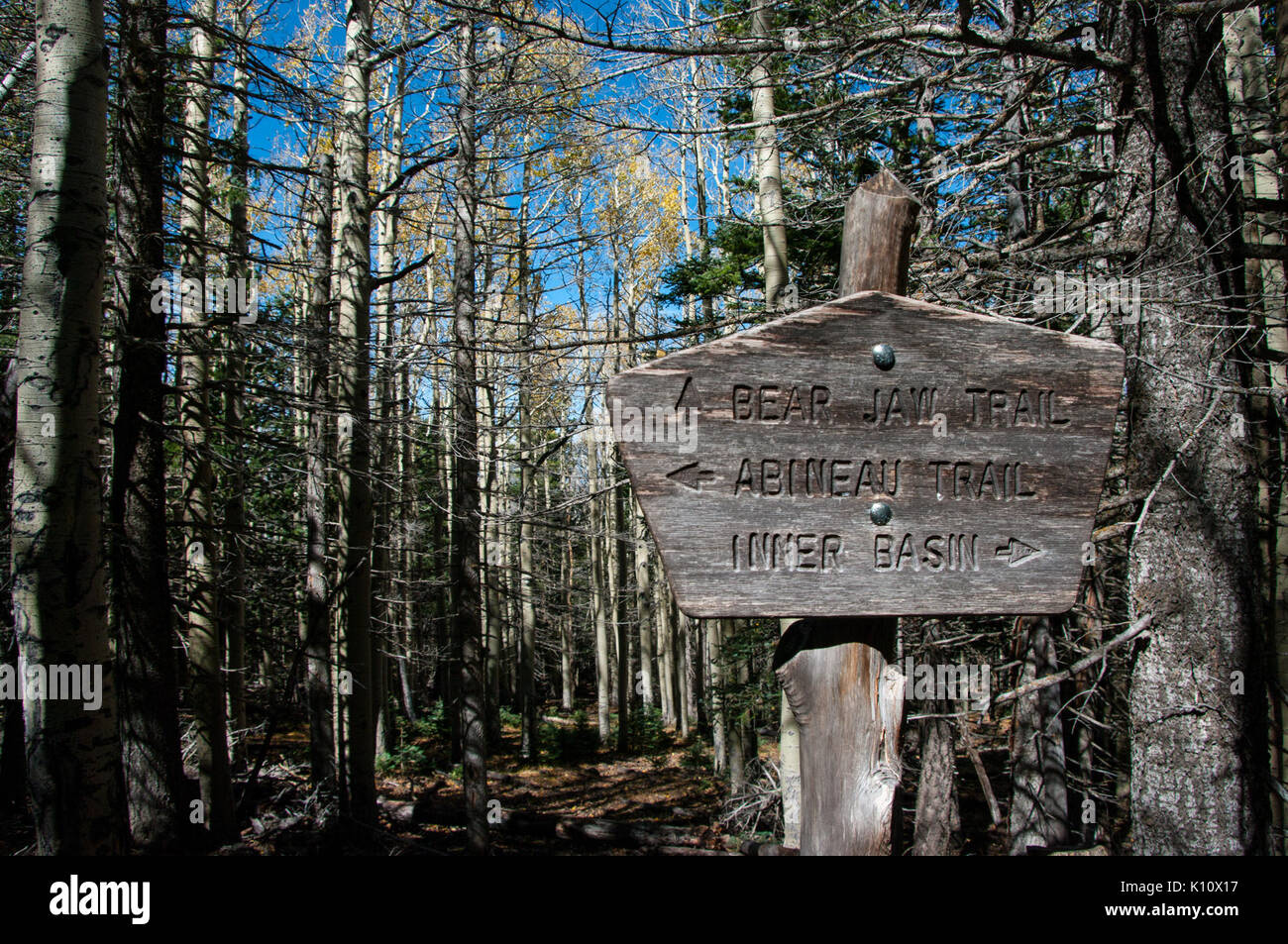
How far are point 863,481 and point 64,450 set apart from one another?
372cm

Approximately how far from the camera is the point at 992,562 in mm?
1809

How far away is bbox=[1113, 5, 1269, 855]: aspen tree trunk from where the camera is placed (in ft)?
11.4

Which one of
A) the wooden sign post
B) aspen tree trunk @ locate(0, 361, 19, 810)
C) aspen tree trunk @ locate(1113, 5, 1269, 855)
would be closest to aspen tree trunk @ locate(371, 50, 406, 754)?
aspen tree trunk @ locate(0, 361, 19, 810)

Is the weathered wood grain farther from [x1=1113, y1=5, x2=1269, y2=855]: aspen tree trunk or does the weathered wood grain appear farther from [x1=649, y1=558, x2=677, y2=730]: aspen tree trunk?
[x1=649, y1=558, x2=677, y2=730]: aspen tree trunk

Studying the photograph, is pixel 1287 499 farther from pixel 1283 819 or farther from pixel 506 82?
pixel 506 82

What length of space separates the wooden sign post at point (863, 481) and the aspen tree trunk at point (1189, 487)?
212 centimetres

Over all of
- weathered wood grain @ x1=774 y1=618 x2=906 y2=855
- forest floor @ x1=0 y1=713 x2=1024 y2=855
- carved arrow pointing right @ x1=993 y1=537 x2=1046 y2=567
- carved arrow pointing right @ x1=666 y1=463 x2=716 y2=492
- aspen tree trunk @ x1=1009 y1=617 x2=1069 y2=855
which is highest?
carved arrow pointing right @ x1=666 y1=463 x2=716 y2=492

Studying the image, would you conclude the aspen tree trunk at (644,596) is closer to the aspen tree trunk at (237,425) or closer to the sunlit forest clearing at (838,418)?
the aspen tree trunk at (237,425)

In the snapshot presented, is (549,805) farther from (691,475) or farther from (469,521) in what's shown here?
(691,475)

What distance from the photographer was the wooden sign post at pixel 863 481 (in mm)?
Result: 1683

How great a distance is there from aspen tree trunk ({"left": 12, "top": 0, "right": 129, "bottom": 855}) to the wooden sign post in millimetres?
3306

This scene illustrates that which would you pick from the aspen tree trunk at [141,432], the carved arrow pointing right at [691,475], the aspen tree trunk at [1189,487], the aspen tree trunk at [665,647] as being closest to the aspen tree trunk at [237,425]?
the aspen tree trunk at [141,432]
